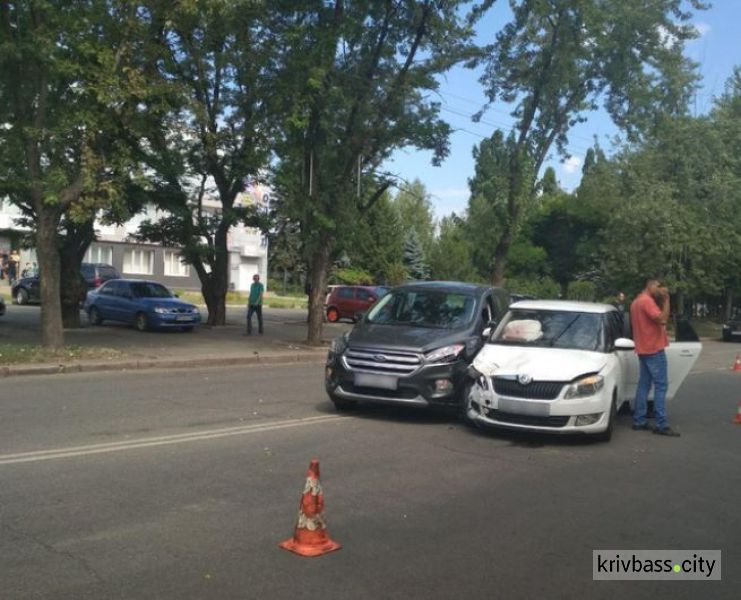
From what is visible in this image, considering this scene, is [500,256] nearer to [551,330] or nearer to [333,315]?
[333,315]

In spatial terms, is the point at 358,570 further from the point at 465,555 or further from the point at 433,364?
the point at 433,364

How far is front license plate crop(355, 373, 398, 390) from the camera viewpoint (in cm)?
934

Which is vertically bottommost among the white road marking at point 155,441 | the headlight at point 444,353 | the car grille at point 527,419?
the white road marking at point 155,441

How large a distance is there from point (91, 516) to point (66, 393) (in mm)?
6380

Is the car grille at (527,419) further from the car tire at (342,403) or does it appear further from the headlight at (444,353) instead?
the car tire at (342,403)

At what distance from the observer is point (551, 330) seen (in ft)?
31.8

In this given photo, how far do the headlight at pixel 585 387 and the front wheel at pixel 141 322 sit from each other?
16526 mm

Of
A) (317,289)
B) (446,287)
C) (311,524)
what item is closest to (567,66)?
(317,289)

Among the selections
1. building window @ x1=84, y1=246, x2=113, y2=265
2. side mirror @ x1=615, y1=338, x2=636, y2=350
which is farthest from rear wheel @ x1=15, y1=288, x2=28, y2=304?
side mirror @ x1=615, y1=338, x2=636, y2=350

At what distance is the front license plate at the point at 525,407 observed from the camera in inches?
329

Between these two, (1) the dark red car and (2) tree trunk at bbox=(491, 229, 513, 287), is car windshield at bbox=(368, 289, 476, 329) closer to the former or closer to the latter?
(2) tree trunk at bbox=(491, 229, 513, 287)

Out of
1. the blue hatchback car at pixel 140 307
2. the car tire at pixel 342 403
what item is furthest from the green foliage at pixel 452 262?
the car tire at pixel 342 403

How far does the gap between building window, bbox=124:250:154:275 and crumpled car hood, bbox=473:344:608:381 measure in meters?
47.9

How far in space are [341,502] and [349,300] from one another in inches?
1050
